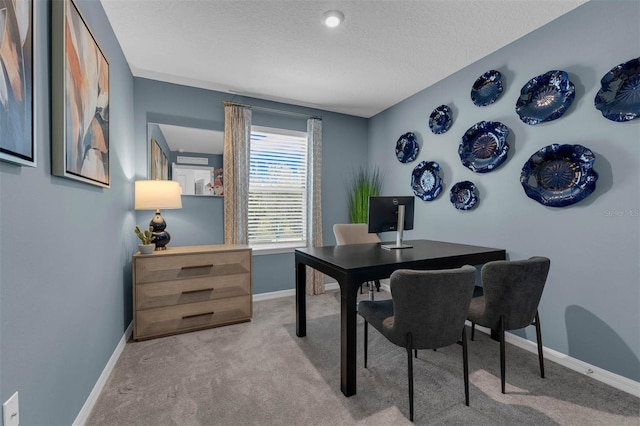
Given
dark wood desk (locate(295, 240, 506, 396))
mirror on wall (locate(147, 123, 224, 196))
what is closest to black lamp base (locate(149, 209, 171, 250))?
mirror on wall (locate(147, 123, 224, 196))

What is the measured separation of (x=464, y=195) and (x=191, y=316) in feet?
9.78

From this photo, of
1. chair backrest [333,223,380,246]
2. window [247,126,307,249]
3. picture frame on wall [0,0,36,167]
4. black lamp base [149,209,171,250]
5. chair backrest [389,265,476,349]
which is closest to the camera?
picture frame on wall [0,0,36,167]

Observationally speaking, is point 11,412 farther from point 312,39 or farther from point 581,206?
point 581,206

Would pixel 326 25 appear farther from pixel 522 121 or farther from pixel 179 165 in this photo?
pixel 179 165

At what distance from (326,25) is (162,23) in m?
1.28

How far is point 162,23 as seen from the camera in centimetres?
209

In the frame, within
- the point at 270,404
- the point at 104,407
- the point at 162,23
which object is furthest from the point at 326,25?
the point at 104,407

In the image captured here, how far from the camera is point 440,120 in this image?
3053 millimetres

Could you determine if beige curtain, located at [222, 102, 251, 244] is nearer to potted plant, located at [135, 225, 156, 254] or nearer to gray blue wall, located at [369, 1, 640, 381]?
potted plant, located at [135, 225, 156, 254]

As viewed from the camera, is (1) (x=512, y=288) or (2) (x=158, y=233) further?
(2) (x=158, y=233)

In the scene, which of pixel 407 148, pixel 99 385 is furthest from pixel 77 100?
pixel 407 148

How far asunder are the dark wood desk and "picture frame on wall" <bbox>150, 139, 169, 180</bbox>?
186cm

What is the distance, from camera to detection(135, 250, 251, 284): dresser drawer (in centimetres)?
239

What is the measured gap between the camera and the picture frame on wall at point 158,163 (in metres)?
2.95
